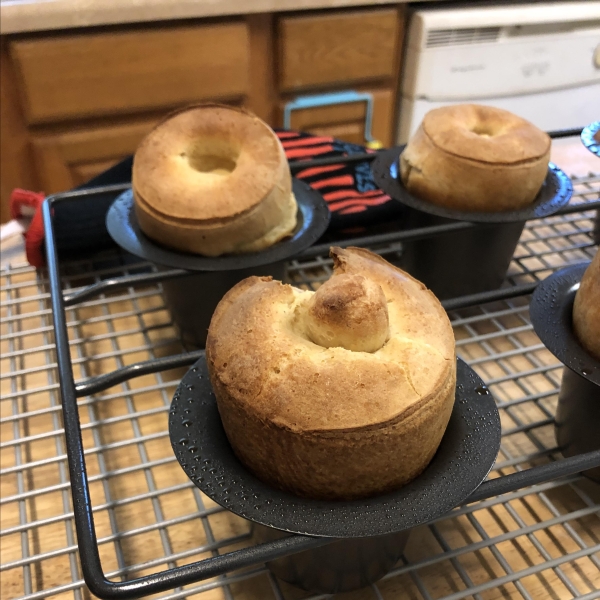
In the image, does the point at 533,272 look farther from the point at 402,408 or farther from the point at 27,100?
the point at 27,100

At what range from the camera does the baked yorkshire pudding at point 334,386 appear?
1.59ft

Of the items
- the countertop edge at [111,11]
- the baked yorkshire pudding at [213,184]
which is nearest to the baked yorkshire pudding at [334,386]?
the baked yorkshire pudding at [213,184]

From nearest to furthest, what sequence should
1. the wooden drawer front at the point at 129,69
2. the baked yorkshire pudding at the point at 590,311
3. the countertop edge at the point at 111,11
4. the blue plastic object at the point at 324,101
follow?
the baked yorkshire pudding at the point at 590,311
the countertop edge at the point at 111,11
the wooden drawer front at the point at 129,69
the blue plastic object at the point at 324,101

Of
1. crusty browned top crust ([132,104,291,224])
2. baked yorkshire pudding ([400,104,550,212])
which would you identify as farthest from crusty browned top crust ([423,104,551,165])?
crusty browned top crust ([132,104,291,224])

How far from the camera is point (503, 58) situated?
2.03 metres

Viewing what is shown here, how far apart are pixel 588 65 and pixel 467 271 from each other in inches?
65.6

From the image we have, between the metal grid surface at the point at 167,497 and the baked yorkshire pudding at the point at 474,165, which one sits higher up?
the baked yorkshire pudding at the point at 474,165

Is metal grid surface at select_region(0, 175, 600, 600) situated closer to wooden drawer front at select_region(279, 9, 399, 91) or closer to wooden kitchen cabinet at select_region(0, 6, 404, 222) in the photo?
wooden kitchen cabinet at select_region(0, 6, 404, 222)

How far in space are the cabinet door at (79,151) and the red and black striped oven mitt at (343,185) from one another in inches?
29.7

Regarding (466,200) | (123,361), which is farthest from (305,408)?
(466,200)

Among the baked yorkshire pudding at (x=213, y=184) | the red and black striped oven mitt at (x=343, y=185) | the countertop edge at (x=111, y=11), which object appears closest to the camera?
the baked yorkshire pudding at (x=213, y=184)

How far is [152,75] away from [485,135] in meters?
1.10

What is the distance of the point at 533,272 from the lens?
101 cm

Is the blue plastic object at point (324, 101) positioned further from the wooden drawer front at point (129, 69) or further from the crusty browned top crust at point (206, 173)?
the crusty browned top crust at point (206, 173)
